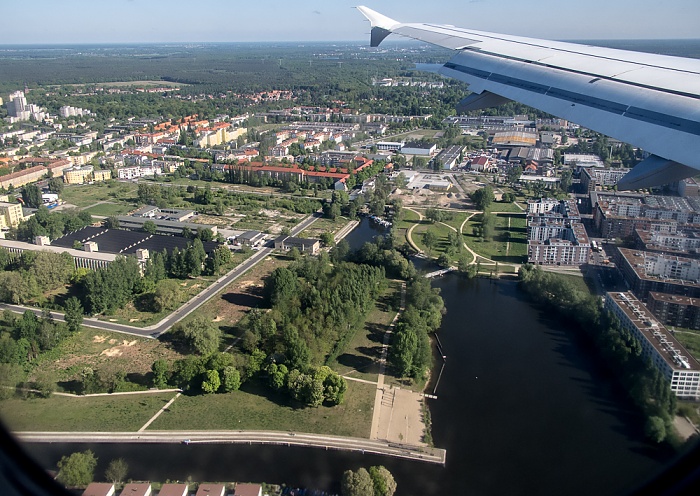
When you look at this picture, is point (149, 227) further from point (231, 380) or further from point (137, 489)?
point (137, 489)

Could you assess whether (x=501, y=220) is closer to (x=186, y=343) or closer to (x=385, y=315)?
(x=385, y=315)

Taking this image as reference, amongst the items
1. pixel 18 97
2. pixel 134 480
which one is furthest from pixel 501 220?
pixel 18 97

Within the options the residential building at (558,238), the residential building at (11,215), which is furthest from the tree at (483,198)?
the residential building at (11,215)

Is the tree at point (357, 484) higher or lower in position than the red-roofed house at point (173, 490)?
higher

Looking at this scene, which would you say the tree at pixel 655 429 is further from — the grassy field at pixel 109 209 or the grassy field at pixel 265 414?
the grassy field at pixel 109 209

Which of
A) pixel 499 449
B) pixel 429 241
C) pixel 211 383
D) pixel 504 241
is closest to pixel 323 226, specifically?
pixel 429 241
